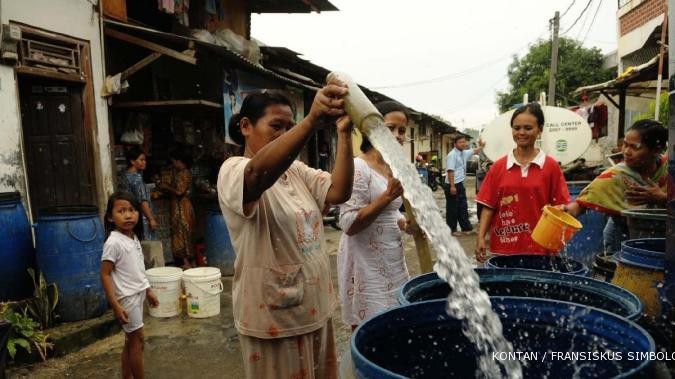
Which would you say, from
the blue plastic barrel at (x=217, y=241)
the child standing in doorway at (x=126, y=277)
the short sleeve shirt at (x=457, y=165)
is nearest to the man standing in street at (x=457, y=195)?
the short sleeve shirt at (x=457, y=165)

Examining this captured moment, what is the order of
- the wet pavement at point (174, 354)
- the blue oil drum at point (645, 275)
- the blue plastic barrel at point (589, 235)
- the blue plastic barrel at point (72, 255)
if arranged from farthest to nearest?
the blue plastic barrel at point (589, 235) < the blue plastic barrel at point (72, 255) < the wet pavement at point (174, 354) < the blue oil drum at point (645, 275)

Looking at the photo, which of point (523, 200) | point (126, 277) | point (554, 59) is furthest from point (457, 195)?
point (554, 59)

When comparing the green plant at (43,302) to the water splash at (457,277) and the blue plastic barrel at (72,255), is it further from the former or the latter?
the water splash at (457,277)

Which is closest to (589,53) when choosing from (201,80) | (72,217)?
(201,80)

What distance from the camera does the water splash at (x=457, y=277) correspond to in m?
1.14

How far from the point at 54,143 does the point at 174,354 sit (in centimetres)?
281

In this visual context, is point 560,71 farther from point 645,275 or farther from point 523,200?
point 645,275

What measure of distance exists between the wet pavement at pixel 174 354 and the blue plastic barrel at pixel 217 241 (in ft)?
5.17

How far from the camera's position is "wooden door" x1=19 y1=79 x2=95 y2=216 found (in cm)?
492

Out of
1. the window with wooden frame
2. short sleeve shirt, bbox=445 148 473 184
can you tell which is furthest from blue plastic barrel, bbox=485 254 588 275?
short sleeve shirt, bbox=445 148 473 184

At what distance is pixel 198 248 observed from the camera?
22.6 ft

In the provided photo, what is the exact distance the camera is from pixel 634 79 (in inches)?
290

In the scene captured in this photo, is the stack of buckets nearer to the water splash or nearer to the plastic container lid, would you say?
the plastic container lid

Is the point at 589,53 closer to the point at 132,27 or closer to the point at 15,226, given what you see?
the point at 132,27
